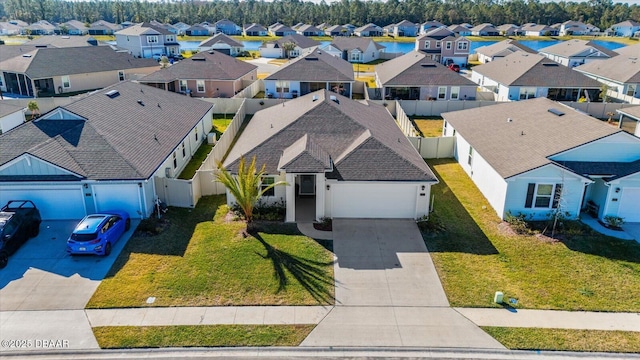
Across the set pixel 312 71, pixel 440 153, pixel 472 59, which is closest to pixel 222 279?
pixel 440 153

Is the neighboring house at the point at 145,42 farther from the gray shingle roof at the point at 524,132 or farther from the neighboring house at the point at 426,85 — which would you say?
the gray shingle roof at the point at 524,132

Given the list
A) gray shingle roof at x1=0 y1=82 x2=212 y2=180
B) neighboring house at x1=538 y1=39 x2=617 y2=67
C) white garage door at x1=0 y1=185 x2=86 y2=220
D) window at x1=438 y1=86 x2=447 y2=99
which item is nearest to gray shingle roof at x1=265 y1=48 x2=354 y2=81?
window at x1=438 y1=86 x2=447 y2=99

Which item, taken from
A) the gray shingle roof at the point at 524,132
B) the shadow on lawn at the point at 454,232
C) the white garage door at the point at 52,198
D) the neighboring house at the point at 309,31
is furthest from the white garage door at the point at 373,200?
Result: the neighboring house at the point at 309,31

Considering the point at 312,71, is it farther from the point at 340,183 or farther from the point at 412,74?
the point at 340,183

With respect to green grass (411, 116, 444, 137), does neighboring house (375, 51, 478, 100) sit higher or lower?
higher

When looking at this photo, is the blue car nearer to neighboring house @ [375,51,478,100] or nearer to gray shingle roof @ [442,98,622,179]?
gray shingle roof @ [442,98,622,179]
